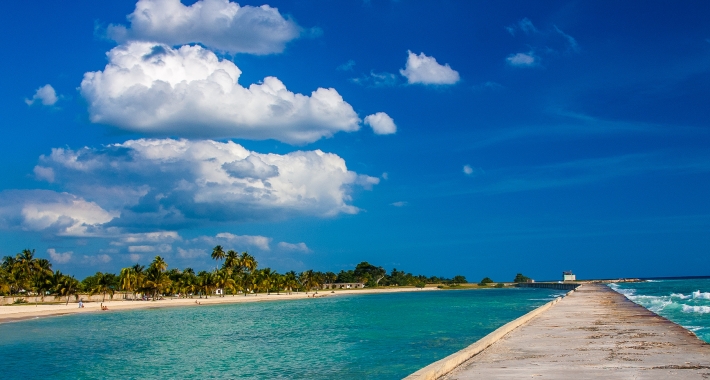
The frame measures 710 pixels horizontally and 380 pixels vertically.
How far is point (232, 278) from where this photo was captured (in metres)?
128

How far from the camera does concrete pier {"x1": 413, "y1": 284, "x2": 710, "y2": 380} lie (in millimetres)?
12492

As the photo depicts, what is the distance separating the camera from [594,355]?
49.3 feet

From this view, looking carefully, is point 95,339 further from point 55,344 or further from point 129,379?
point 129,379

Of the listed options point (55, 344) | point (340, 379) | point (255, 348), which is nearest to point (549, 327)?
point (340, 379)

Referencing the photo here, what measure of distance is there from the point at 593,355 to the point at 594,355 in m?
0.03

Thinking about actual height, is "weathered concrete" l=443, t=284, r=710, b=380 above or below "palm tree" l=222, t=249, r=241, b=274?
below

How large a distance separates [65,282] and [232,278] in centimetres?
3886

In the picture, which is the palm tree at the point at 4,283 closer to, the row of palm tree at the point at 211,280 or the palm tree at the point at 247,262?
the row of palm tree at the point at 211,280

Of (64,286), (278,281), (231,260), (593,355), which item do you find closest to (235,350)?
(593,355)

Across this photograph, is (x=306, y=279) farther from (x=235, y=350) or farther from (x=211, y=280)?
(x=235, y=350)

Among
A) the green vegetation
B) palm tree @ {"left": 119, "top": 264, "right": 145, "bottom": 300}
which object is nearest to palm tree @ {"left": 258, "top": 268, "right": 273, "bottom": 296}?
the green vegetation

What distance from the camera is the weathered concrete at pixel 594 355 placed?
41.1 feet

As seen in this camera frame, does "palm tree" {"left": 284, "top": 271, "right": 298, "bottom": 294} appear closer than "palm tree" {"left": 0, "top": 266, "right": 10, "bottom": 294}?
No

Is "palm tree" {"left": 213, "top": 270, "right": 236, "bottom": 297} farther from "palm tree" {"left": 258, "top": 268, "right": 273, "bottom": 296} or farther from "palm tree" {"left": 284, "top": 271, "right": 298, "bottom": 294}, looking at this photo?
"palm tree" {"left": 284, "top": 271, "right": 298, "bottom": 294}
